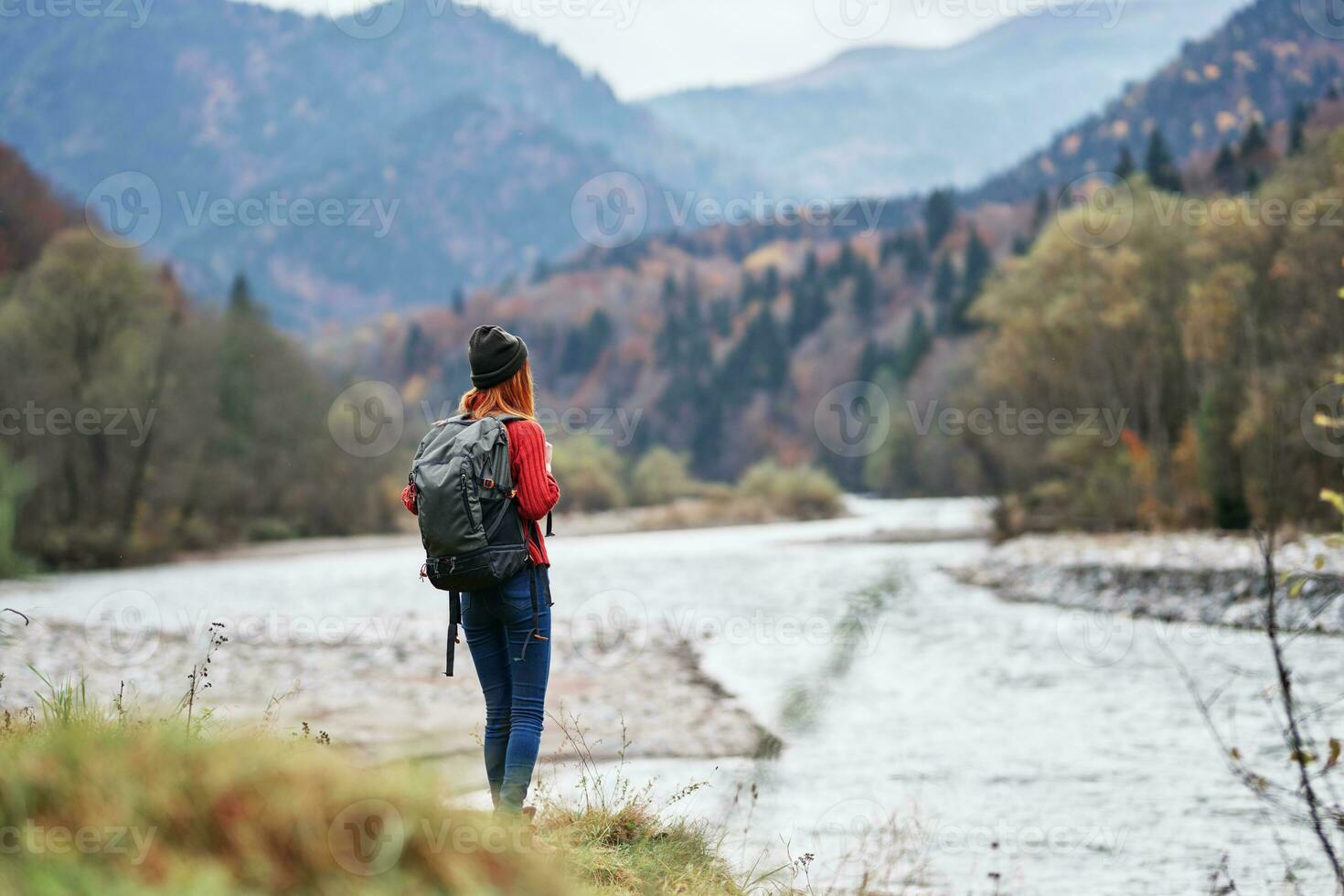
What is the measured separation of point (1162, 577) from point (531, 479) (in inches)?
979

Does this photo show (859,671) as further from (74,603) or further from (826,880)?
(74,603)

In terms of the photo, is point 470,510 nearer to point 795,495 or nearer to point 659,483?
point 795,495

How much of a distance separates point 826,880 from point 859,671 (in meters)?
10.1

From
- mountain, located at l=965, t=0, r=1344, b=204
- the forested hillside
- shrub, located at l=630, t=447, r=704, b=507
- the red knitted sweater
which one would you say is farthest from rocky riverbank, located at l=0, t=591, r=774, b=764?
mountain, located at l=965, t=0, r=1344, b=204

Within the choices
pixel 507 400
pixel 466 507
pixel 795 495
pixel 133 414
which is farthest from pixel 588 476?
pixel 466 507

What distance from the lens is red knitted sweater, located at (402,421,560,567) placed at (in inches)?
200

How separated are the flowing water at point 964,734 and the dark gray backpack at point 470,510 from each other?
4.19 ft

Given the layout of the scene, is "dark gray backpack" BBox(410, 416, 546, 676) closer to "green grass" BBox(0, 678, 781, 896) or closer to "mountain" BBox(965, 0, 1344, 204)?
"green grass" BBox(0, 678, 781, 896)

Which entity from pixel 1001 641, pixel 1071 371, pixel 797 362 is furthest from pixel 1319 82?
pixel 1001 641

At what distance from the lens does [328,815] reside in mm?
2326

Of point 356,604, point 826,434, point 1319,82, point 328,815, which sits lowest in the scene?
point 826,434

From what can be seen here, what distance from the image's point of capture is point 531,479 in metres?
5.12

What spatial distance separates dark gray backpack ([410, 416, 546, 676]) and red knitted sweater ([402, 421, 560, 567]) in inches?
1.3

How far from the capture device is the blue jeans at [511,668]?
5148 millimetres
